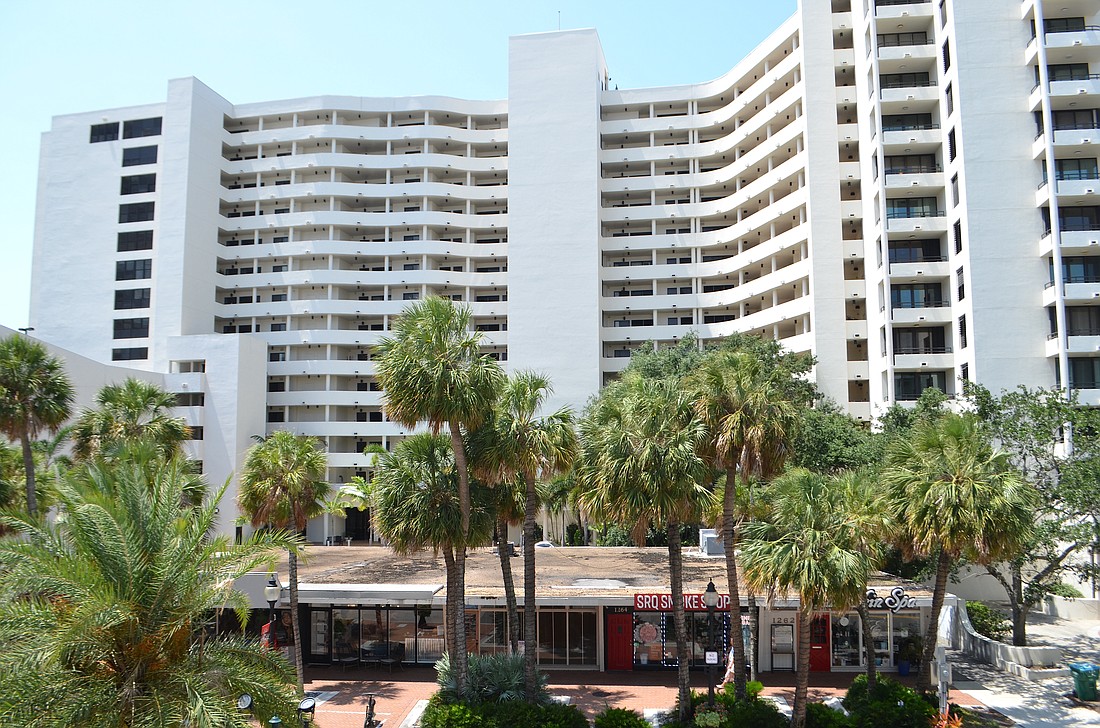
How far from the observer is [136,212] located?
249 ft

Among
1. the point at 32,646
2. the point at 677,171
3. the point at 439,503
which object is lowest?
the point at 32,646

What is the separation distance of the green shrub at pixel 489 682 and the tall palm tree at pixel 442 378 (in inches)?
18.2

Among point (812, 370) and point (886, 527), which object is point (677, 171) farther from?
point (886, 527)

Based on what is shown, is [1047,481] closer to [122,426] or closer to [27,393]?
[122,426]

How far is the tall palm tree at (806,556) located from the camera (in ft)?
63.3

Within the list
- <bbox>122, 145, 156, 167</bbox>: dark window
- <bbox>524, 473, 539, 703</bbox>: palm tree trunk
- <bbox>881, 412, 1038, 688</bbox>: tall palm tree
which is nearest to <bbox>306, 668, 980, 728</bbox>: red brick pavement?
<bbox>524, 473, 539, 703</bbox>: palm tree trunk

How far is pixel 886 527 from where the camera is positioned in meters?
22.9

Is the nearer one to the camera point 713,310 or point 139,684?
point 139,684

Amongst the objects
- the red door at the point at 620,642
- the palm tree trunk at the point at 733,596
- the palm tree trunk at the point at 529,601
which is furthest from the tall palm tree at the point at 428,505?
the red door at the point at 620,642

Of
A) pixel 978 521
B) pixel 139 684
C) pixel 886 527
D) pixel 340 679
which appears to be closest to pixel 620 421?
pixel 886 527

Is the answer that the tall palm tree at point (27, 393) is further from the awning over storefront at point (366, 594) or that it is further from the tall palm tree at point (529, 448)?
the tall palm tree at point (529, 448)

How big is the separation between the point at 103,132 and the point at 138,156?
513 cm

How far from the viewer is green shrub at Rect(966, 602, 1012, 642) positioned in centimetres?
3197

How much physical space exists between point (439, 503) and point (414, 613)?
10554 millimetres
